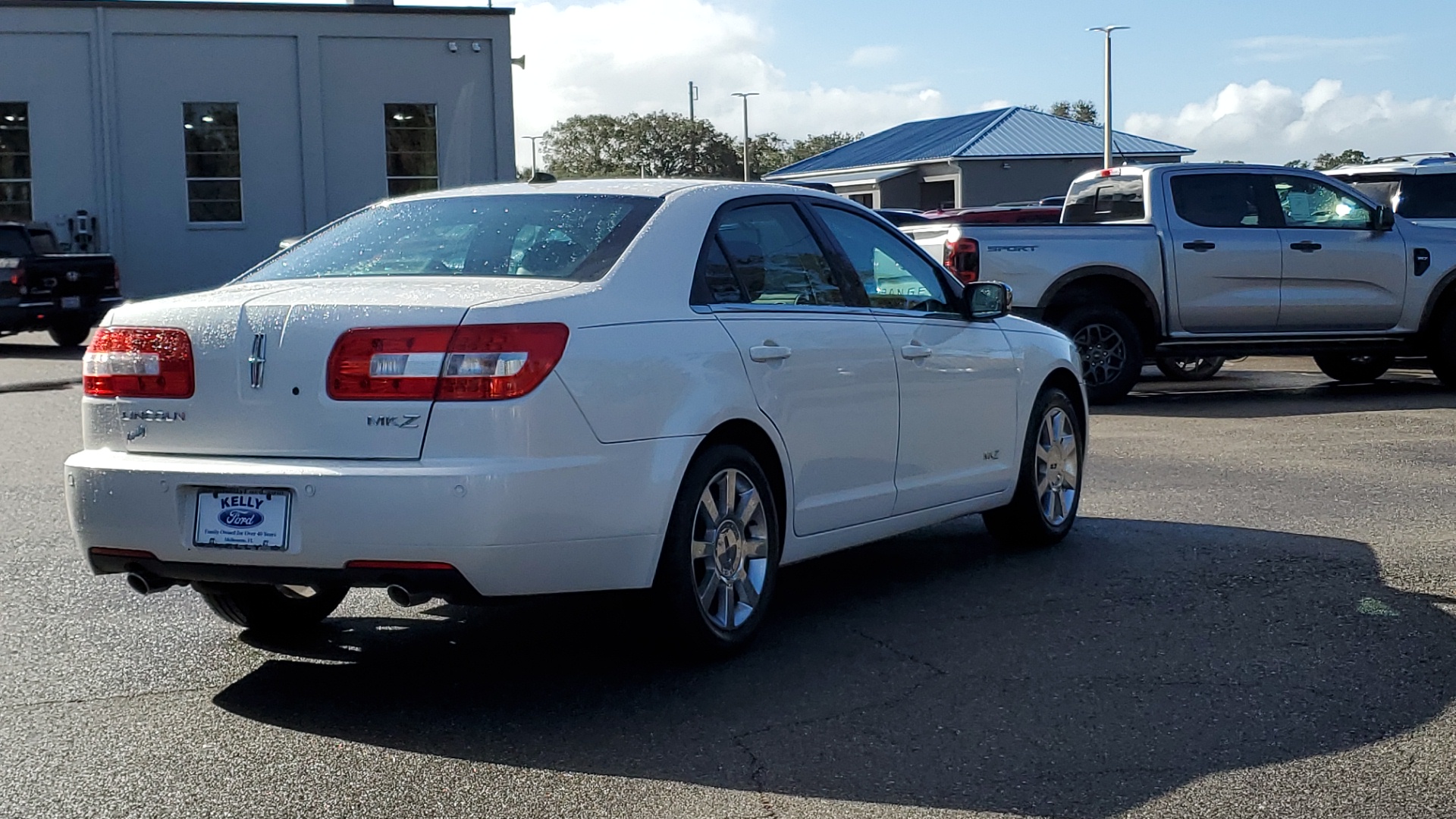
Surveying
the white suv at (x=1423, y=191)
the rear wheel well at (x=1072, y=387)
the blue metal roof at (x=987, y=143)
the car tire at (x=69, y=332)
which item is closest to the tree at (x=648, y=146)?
the blue metal roof at (x=987, y=143)

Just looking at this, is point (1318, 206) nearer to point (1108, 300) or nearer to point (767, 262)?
point (1108, 300)

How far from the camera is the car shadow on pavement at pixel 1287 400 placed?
1334cm

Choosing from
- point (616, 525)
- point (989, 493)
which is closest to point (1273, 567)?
point (989, 493)

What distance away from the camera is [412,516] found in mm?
4664

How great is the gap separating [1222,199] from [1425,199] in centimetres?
408

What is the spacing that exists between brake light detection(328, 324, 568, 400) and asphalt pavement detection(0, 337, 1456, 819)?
86cm

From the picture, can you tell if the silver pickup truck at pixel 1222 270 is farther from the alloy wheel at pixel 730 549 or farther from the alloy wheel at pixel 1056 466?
the alloy wheel at pixel 730 549

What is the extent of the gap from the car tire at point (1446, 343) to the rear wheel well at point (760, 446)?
34.7ft

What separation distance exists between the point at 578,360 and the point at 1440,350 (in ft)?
38.4

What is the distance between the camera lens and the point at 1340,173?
18062 mm

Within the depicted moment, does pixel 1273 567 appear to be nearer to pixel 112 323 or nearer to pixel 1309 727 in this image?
pixel 1309 727

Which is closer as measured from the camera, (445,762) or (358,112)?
(445,762)

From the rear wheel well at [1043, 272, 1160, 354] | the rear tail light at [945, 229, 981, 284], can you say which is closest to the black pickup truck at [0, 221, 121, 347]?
the rear tail light at [945, 229, 981, 284]

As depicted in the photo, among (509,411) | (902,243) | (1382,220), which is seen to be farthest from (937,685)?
(1382,220)
